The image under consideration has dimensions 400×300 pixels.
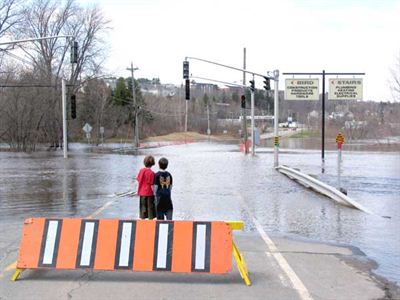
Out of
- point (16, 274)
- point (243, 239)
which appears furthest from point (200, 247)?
point (243, 239)

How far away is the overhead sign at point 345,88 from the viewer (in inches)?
1196

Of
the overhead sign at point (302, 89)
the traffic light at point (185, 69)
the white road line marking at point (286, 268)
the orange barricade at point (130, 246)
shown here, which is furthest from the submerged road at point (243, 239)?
the traffic light at point (185, 69)

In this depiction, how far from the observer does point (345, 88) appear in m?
30.5

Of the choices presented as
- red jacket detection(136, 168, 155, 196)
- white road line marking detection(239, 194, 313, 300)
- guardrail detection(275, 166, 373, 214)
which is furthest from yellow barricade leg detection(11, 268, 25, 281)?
guardrail detection(275, 166, 373, 214)

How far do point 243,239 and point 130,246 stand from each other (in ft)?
11.2

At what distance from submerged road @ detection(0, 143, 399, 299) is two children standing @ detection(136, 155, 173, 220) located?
1427mm

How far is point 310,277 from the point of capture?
7199 millimetres

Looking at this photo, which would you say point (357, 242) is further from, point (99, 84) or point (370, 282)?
point (99, 84)

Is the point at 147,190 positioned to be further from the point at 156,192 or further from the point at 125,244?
the point at 125,244

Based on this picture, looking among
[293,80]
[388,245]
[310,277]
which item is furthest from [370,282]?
[293,80]

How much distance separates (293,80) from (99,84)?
65254mm

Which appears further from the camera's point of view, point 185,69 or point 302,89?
point 185,69

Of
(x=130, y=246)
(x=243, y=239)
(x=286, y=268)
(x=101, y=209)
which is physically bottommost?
(x=101, y=209)

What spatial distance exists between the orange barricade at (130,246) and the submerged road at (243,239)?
203 mm
